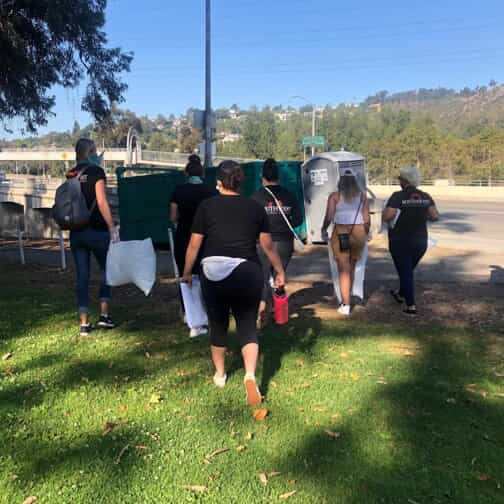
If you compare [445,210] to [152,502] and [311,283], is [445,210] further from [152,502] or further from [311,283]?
[152,502]

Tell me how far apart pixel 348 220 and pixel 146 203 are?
643 centimetres

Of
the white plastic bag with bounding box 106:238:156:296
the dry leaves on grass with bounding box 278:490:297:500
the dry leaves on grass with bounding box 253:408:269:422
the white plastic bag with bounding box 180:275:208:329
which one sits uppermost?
the white plastic bag with bounding box 106:238:156:296

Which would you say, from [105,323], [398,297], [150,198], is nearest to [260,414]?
[105,323]

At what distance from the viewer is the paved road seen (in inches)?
510

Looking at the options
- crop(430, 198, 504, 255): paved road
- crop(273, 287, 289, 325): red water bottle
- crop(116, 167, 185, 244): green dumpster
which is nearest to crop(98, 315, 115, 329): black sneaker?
crop(273, 287, 289, 325): red water bottle

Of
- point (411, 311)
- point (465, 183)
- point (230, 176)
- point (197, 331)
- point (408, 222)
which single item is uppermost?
point (230, 176)

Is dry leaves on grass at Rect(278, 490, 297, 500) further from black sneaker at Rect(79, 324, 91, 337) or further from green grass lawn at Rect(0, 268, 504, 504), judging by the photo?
black sneaker at Rect(79, 324, 91, 337)

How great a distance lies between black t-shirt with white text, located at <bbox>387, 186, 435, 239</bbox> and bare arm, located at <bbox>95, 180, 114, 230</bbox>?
2957 mm

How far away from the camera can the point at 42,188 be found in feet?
67.9

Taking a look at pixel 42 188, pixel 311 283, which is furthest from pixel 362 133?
pixel 311 283

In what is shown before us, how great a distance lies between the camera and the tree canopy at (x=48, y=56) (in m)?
10.1

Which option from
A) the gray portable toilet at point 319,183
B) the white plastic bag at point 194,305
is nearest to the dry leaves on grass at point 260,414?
the white plastic bag at point 194,305

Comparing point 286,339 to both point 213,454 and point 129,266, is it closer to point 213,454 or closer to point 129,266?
point 129,266

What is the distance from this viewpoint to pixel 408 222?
5.98m
